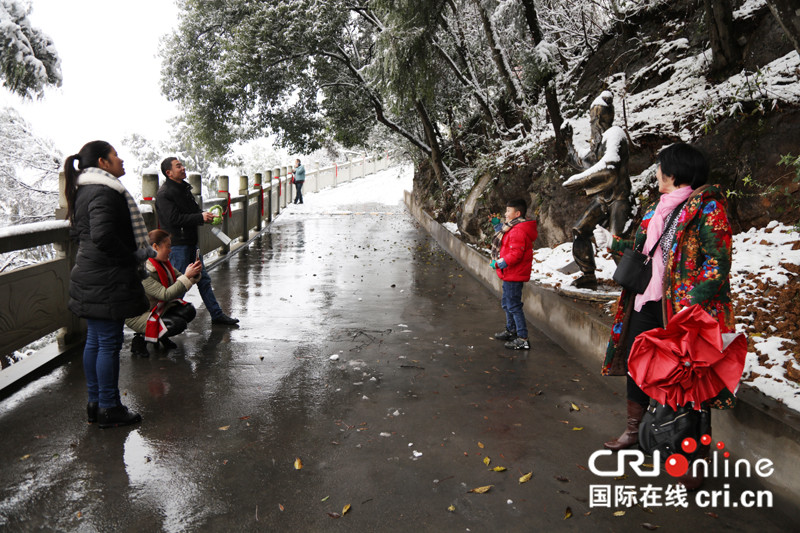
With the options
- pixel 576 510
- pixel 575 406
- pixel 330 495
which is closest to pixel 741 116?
pixel 575 406

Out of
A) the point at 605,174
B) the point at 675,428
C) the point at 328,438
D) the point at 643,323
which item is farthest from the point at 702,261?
the point at 605,174

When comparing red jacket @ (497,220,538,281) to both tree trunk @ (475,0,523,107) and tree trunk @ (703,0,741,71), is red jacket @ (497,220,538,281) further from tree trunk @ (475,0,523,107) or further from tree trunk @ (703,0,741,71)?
tree trunk @ (475,0,523,107)

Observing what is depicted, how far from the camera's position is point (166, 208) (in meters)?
6.29

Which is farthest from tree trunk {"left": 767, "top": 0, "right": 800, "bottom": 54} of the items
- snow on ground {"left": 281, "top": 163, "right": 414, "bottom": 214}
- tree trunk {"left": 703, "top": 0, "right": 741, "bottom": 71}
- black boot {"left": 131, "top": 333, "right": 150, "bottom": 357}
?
snow on ground {"left": 281, "top": 163, "right": 414, "bottom": 214}

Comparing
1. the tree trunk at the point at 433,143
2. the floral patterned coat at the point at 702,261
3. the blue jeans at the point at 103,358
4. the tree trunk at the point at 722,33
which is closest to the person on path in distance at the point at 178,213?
the blue jeans at the point at 103,358

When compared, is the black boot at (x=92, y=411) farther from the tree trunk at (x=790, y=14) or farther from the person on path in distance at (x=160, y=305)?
the tree trunk at (x=790, y=14)

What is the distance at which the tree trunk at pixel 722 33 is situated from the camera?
27.2 ft

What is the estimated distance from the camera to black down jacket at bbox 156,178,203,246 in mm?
6293

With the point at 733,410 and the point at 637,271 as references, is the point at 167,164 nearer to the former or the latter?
the point at 637,271

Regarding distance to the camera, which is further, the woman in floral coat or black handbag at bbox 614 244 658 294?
black handbag at bbox 614 244 658 294

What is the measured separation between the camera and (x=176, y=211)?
6312 millimetres

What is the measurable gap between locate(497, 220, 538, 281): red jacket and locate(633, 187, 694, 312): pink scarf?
2456 mm

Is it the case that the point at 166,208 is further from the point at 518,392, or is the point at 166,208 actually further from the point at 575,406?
the point at 575,406

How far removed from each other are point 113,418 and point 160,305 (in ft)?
5.84
